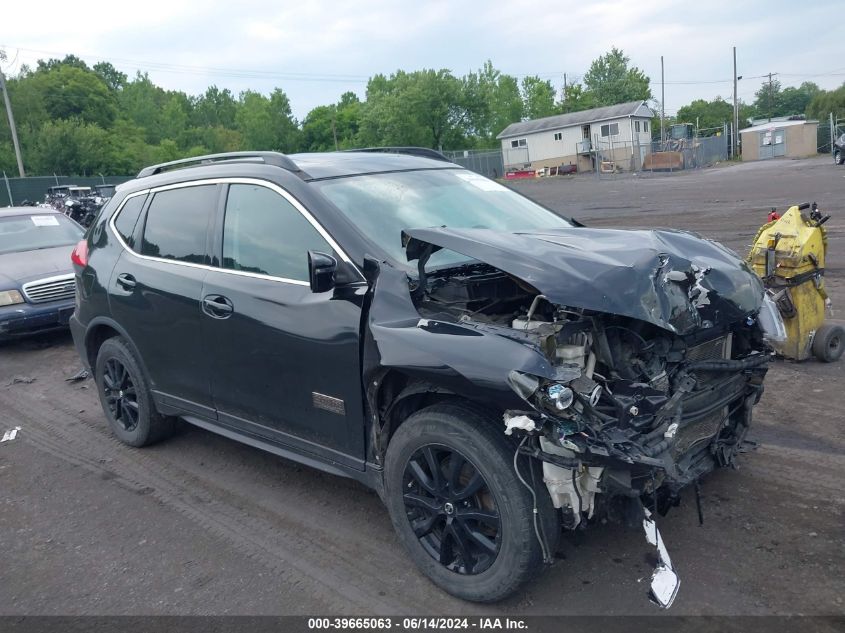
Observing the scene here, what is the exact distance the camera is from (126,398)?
5.27 meters

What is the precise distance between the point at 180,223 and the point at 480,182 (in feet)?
6.41

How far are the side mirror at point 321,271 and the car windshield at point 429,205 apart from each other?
1.21 feet

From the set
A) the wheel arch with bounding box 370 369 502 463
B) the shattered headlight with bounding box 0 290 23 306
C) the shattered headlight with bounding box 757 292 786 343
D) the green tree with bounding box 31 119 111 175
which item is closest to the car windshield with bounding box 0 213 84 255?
the shattered headlight with bounding box 0 290 23 306

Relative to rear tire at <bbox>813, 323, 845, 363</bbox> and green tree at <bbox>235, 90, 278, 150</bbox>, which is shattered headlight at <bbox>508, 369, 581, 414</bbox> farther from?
green tree at <bbox>235, 90, 278, 150</bbox>

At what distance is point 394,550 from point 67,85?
8187cm

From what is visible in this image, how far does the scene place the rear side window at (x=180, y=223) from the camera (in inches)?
174

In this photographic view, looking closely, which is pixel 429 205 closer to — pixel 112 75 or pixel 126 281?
pixel 126 281

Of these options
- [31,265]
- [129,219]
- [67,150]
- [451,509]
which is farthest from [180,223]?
[67,150]

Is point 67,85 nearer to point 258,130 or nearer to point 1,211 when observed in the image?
point 258,130

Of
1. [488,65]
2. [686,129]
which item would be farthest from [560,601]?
[488,65]

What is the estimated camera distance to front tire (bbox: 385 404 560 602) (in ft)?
9.62

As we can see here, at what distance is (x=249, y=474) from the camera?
475cm

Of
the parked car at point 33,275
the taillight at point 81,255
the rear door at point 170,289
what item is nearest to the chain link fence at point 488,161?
the parked car at point 33,275

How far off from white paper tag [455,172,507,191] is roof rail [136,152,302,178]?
1.17 metres
